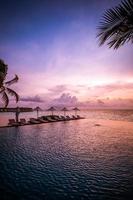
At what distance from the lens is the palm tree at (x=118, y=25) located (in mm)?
2955

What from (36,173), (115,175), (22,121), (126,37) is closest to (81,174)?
(115,175)

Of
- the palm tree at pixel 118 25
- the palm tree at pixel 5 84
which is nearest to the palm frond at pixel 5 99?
the palm tree at pixel 5 84

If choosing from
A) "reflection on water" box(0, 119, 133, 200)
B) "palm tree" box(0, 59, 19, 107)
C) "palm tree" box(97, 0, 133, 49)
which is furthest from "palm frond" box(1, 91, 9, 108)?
"palm tree" box(97, 0, 133, 49)

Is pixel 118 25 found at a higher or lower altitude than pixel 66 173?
higher

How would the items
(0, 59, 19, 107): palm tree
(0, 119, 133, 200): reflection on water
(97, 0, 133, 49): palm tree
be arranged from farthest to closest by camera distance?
(0, 59, 19, 107): palm tree → (0, 119, 133, 200): reflection on water → (97, 0, 133, 49): palm tree

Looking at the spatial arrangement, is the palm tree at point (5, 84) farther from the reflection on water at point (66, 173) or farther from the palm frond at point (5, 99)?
the reflection on water at point (66, 173)

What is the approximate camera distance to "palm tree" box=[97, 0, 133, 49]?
2955 millimetres

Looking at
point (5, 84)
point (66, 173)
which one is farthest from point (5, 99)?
point (66, 173)

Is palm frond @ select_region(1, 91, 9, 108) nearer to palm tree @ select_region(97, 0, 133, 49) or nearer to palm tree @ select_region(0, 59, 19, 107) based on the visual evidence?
palm tree @ select_region(0, 59, 19, 107)

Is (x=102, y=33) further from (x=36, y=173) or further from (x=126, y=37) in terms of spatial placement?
(x=36, y=173)

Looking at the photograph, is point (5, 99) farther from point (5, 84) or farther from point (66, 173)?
point (66, 173)

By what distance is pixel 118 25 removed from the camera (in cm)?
313

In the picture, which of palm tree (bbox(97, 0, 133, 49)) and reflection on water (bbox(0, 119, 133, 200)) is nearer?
palm tree (bbox(97, 0, 133, 49))

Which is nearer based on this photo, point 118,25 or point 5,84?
point 118,25
